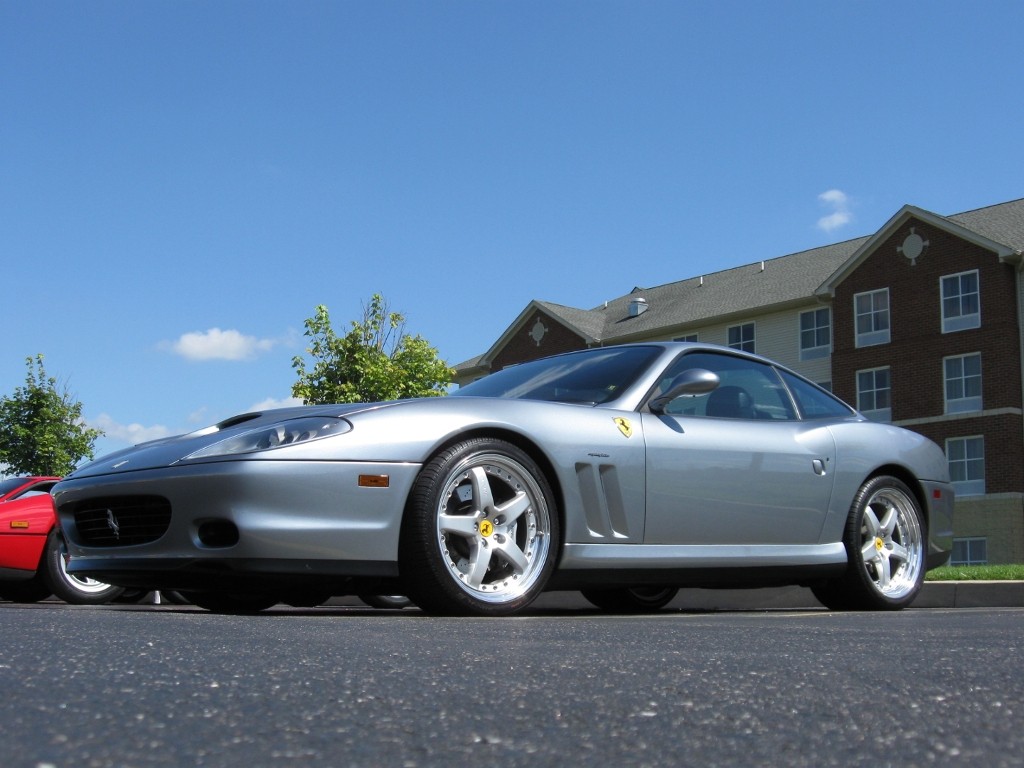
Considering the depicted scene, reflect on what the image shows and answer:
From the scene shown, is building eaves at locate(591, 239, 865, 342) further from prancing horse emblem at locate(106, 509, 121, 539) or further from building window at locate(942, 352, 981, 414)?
prancing horse emblem at locate(106, 509, 121, 539)

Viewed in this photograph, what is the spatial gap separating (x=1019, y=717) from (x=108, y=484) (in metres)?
3.95

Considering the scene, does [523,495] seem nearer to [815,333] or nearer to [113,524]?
[113,524]

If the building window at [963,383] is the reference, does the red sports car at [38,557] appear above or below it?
below

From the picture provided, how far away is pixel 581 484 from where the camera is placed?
5.31 metres

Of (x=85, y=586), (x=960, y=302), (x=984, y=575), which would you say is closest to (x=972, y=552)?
(x=960, y=302)

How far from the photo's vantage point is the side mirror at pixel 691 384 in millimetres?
5609

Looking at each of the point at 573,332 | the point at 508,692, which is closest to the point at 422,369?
the point at 573,332

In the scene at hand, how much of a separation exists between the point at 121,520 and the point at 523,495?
167 centimetres

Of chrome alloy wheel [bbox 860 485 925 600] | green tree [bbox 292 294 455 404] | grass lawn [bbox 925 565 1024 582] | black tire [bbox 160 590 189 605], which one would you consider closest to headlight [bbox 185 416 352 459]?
chrome alloy wheel [bbox 860 485 925 600]

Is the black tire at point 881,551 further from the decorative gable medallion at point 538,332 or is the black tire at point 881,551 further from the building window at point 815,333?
the decorative gable medallion at point 538,332

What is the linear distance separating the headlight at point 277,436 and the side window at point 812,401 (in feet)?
9.73

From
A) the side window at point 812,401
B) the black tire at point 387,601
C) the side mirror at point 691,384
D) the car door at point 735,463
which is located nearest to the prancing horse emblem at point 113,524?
the car door at point 735,463

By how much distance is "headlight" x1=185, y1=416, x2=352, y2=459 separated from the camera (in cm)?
473

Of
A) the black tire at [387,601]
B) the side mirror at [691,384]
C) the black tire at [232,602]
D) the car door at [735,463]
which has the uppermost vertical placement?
the side mirror at [691,384]
